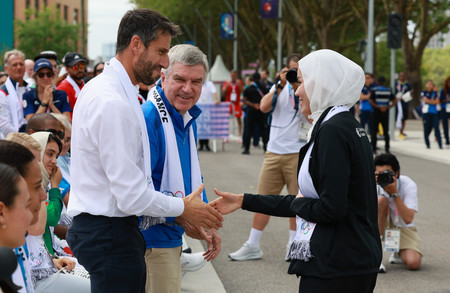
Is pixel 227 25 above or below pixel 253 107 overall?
above

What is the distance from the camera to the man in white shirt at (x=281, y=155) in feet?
25.1

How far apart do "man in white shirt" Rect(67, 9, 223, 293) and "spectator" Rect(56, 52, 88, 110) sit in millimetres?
6121

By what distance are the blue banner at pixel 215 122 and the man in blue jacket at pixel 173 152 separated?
15.9 meters

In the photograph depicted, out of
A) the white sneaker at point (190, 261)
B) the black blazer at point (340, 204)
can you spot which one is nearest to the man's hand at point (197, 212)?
the black blazer at point (340, 204)

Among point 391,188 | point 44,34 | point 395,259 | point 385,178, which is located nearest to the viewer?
point 385,178

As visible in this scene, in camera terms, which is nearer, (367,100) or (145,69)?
(145,69)

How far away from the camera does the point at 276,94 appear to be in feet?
26.2

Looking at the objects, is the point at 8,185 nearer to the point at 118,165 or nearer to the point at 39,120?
the point at 118,165

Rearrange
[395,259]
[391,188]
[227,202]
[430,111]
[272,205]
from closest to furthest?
1. [272,205]
2. [227,202]
3. [391,188]
4. [395,259]
5. [430,111]

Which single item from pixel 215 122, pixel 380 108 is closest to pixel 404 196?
pixel 215 122

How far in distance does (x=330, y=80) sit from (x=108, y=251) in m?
1.27

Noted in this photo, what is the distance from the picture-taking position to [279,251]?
26.5ft

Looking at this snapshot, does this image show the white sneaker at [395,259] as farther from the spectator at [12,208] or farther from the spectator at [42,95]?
the spectator at [12,208]

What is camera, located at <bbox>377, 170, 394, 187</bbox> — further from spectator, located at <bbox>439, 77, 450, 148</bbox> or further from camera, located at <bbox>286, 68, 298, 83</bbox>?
spectator, located at <bbox>439, 77, 450, 148</bbox>
